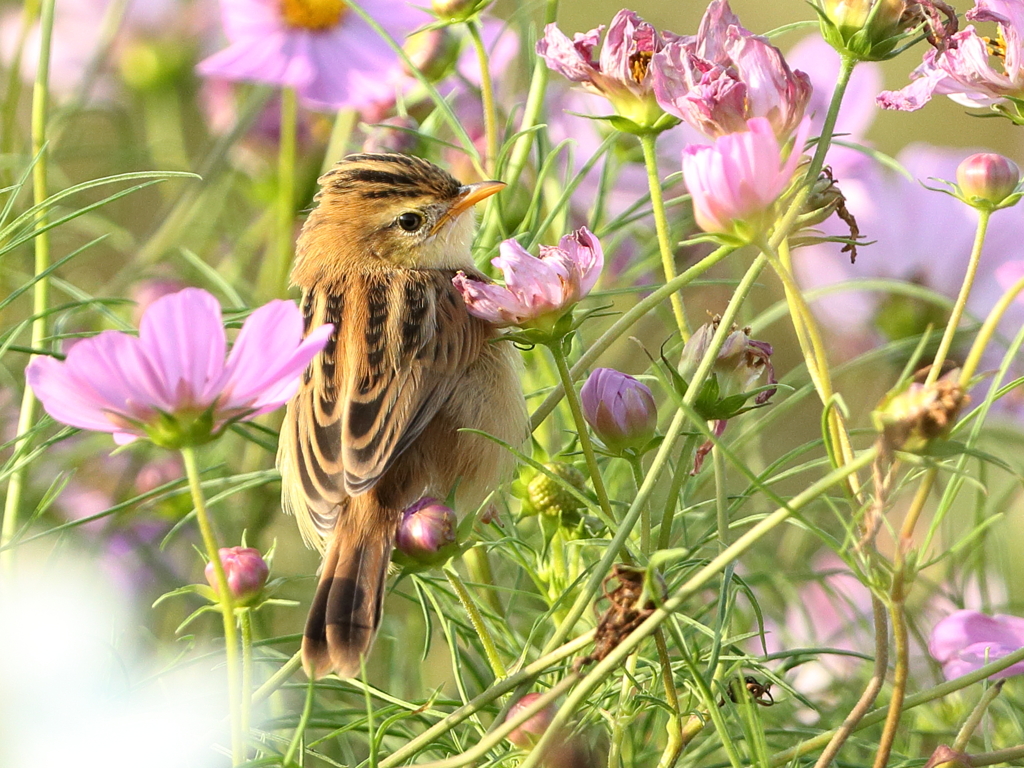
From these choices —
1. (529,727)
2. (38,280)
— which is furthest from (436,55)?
(529,727)

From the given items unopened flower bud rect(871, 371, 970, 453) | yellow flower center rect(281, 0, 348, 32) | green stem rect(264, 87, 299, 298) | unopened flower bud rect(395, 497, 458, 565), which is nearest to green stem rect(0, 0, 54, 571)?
unopened flower bud rect(395, 497, 458, 565)

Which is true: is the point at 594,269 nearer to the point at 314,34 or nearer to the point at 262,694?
the point at 262,694

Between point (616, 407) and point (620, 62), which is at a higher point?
point (620, 62)

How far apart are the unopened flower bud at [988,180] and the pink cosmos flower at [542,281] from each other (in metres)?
0.39

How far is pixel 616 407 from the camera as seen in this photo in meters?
1.29

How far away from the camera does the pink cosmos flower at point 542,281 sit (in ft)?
4.04

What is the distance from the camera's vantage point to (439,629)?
2156 mm

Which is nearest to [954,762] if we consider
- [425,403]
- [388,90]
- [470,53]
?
[425,403]

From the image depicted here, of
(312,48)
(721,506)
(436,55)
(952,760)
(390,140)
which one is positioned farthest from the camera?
(312,48)

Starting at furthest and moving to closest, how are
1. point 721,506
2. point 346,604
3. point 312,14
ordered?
point 312,14
point 346,604
point 721,506

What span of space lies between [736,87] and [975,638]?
68cm

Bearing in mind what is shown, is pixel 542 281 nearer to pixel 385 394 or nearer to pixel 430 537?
pixel 430 537

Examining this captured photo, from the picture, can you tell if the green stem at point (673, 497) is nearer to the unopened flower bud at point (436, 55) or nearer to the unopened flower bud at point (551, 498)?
the unopened flower bud at point (551, 498)

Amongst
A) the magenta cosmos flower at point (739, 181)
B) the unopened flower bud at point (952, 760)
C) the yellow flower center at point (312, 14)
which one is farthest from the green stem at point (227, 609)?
the yellow flower center at point (312, 14)
